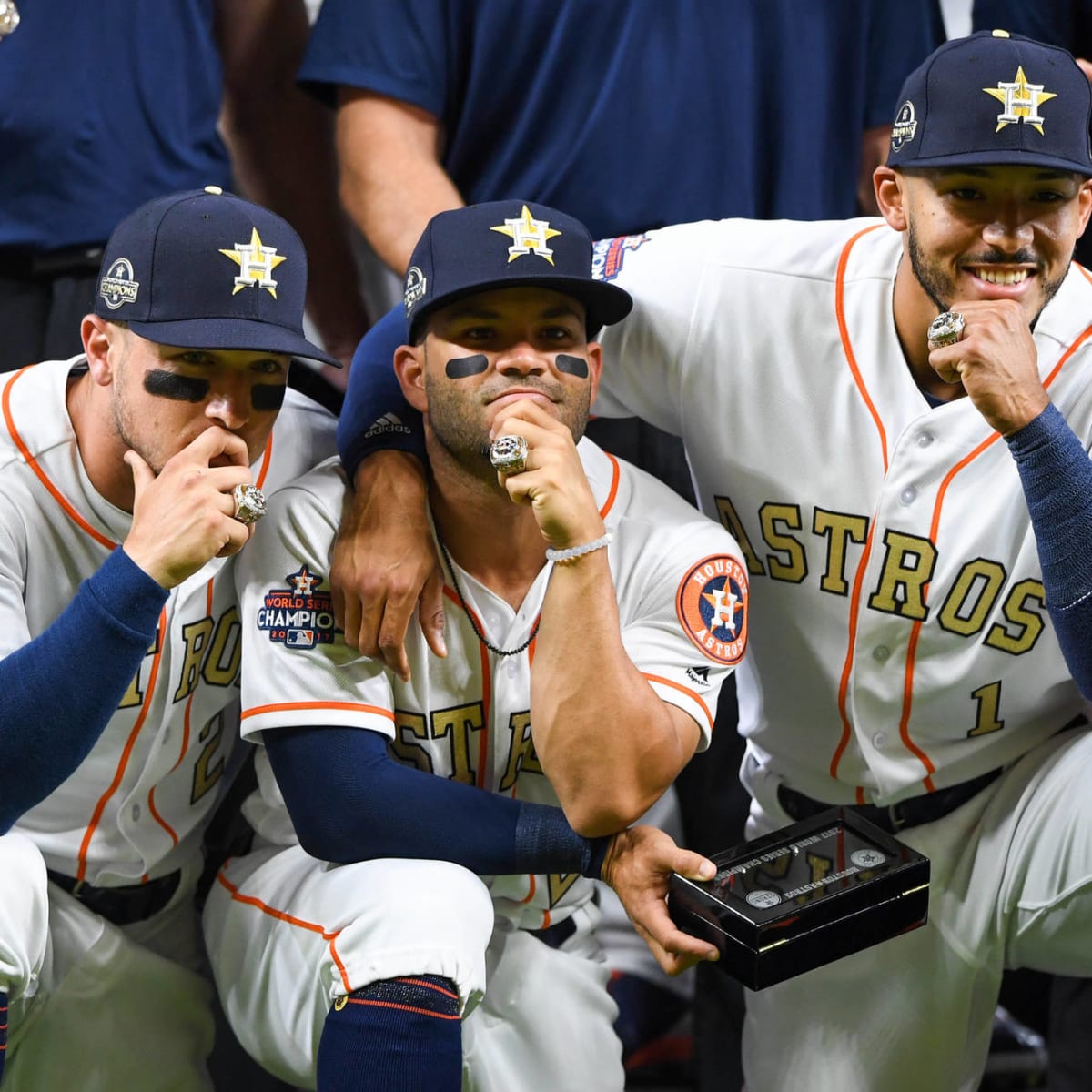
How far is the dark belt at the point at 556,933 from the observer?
2.47 meters

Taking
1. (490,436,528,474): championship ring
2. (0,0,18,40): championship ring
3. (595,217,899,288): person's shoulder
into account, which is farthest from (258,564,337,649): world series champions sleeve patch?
(0,0,18,40): championship ring

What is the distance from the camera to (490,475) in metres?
2.20

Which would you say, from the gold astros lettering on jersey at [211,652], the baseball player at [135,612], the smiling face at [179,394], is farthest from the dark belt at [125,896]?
the smiling face at [179,394]

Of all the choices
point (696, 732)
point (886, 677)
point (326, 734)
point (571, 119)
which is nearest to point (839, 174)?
point (571, 119)

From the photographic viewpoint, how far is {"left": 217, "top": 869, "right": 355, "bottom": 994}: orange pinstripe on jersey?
Result: 2023 millimetres

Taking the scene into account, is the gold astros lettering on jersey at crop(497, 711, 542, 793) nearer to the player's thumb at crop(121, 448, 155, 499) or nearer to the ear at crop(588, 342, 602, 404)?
the ear at crop(588, 342, 602, 404)

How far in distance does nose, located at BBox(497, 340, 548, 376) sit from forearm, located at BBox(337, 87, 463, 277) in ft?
2.49

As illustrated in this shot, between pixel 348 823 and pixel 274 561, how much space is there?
14.8 inches

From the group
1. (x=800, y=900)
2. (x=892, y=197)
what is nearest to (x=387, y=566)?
(x=800, y=900)

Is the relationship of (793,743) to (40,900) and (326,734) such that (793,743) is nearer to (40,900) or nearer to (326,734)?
(326,734)

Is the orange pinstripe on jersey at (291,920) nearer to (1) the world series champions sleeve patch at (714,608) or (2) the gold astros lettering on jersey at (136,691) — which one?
(2) the gold astros lettering on jersey at (136,691)

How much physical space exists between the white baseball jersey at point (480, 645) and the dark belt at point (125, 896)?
7.9 inches

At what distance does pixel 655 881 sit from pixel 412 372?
791 millimetres

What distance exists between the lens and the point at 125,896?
2428 mm
